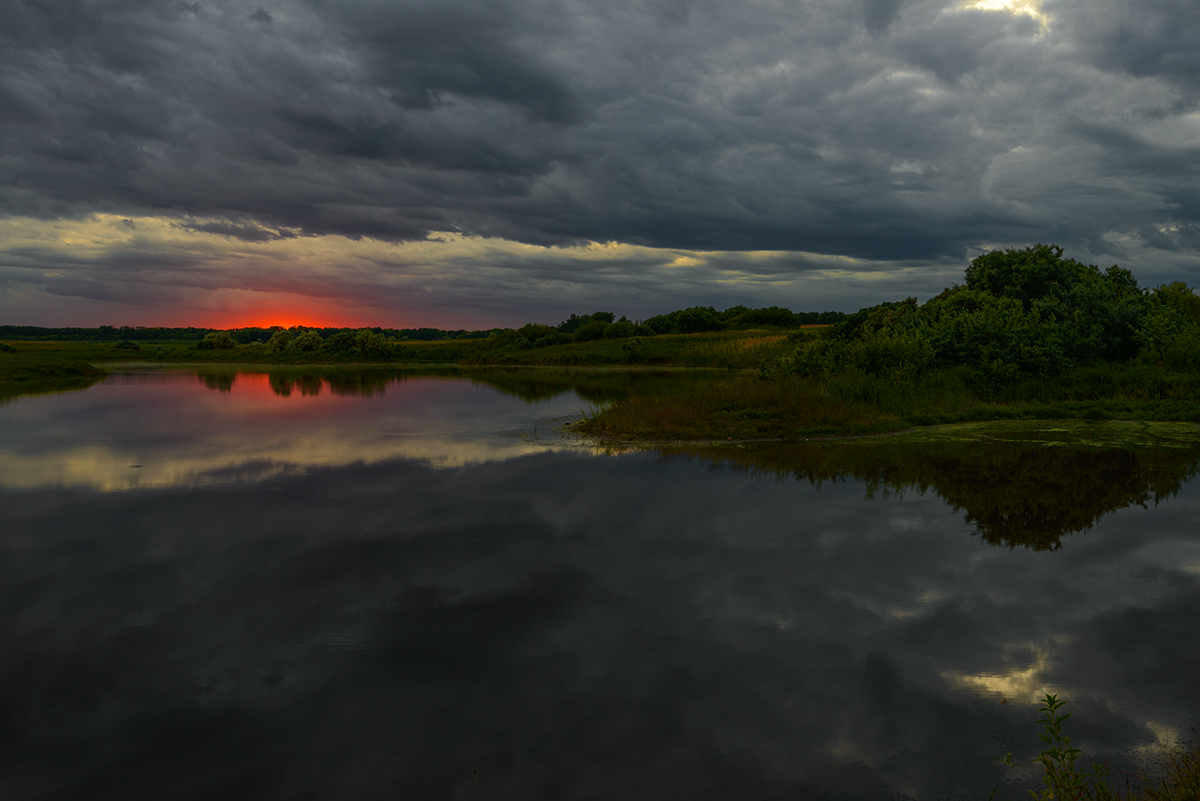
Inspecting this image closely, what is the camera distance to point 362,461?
62.1 ft

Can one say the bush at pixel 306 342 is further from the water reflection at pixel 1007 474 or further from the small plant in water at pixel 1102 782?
the small plant in water at pixel 1102 782

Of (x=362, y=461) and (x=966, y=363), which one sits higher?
(x=966, y=363)

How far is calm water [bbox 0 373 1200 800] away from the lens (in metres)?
5.39

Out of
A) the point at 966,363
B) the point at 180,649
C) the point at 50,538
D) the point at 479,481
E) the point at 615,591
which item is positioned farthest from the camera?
the point at 966,363

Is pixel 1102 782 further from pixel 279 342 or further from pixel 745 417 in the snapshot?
pixel 279 342

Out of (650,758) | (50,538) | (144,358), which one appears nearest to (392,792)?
(650,758)

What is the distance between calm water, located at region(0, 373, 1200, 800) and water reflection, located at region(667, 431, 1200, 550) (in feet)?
0.47

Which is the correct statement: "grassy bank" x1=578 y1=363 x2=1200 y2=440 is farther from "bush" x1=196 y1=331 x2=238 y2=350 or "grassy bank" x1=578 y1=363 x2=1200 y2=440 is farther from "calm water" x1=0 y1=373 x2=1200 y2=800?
"bush" x1=196 y1=331 x2=238 y2=350

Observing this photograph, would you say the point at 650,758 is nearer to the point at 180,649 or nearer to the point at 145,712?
the point at 145,712

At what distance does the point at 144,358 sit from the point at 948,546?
5229 inches

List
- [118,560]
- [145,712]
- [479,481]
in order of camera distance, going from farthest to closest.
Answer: [479,481] < [118,560] < [145,712]

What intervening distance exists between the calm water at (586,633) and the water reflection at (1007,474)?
14 centimetres

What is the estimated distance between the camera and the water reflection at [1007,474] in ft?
40.7

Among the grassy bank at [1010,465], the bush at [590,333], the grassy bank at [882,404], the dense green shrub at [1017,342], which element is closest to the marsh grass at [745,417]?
the grassy bank at [882,404]
